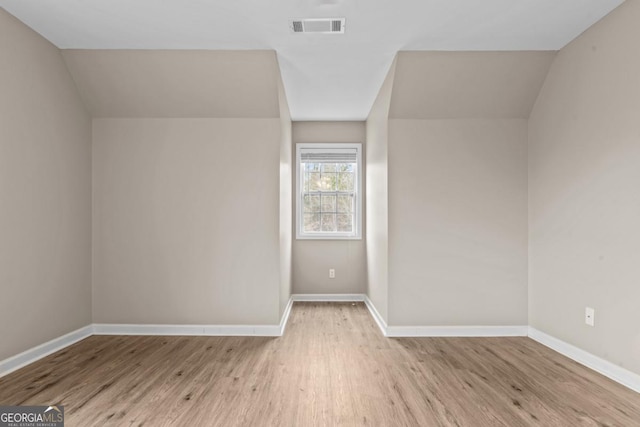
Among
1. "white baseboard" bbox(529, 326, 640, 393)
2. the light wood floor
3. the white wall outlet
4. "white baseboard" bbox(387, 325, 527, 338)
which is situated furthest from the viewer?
"white baseboard" bbox(387, 325, 527, 338)

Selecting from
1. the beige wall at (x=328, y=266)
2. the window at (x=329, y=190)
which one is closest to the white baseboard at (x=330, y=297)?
the beige wall at (x=328, y=266)

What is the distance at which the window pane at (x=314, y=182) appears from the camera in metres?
5.46

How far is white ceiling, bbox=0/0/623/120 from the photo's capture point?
2.59 metres

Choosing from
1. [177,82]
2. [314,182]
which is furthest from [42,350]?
[314,182]

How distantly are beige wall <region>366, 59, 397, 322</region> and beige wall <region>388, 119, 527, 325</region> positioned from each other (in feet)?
0.38

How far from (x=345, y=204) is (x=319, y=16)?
10.1 ft

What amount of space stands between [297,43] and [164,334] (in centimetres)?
309

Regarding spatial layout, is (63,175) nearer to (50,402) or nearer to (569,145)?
(50,402)

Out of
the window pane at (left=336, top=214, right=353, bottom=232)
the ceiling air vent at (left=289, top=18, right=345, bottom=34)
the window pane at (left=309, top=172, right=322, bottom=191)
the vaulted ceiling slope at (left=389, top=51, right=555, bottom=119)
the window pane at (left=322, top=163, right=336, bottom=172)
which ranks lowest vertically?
the window pane at (left=336, top=214, right=353, bottom=232)

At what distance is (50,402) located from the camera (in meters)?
2.29

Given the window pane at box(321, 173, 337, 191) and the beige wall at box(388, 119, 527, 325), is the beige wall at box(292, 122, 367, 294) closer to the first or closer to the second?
the window pane at box(321, 173, 337, 191)

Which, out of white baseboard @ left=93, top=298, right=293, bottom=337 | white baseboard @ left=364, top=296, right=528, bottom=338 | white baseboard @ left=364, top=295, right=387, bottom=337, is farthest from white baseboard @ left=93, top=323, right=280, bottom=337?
white baseboard @ left=364, top=296, right=528, bottom=338

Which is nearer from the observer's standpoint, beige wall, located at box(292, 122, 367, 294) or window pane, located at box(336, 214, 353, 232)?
beige wall, located at box(292, 122, 367, 294)

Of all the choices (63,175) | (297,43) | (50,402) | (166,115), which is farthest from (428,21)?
(50,402)
